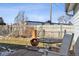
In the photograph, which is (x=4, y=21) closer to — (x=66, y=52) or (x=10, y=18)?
(x=10, y=18)

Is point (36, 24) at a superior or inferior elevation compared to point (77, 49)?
superior

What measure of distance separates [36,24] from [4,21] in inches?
16.1

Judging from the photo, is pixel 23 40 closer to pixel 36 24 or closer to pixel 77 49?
pixel 36 24

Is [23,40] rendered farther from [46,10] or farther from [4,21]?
[46,10]

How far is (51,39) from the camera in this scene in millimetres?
1875

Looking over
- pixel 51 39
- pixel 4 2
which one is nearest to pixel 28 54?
pixel 51 39

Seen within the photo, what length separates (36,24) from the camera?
190 cm

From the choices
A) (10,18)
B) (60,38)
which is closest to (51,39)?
(60,38)

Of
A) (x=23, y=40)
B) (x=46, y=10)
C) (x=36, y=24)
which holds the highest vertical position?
(x=46, y=10)

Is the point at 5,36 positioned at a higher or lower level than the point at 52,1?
lower

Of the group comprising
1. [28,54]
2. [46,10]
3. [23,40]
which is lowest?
[28,54]

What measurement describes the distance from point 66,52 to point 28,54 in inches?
19.0

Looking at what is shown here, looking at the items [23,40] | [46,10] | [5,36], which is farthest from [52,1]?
[5,36]

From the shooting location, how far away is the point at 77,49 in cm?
188
